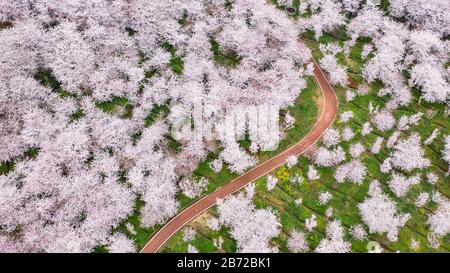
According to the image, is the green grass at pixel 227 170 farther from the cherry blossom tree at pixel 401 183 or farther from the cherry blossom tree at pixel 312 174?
the cherry blossom tree at pixel 401 183

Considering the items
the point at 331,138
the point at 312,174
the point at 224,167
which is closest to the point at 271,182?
the point at 312,174

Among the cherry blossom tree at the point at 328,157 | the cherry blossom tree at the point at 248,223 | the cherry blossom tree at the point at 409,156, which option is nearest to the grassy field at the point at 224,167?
the cherry blossom tree at the point at 248,223

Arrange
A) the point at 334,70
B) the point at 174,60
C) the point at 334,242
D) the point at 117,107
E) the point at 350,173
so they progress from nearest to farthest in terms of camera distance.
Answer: the point at 334,242
the point at 350,173
the point at 117,107
the point at 174,60
the point at 334,70

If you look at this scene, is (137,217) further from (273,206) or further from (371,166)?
(371,166)

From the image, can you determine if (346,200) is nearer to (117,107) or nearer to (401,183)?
(401,183)
